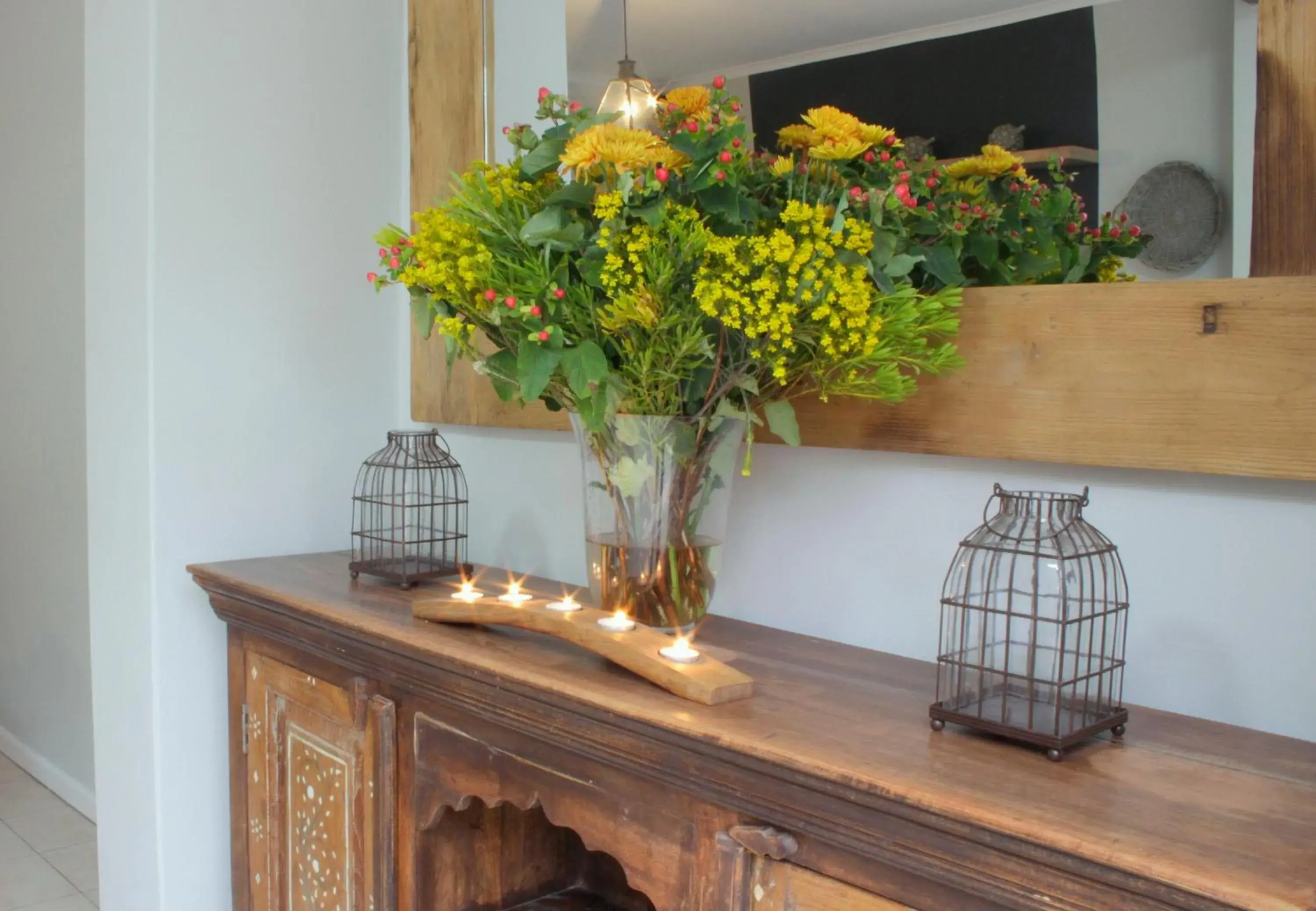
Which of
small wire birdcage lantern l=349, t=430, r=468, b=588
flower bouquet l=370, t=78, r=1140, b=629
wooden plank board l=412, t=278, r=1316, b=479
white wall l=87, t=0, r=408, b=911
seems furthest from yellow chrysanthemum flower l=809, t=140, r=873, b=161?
white wall l=87, t=0, r=408, b=911

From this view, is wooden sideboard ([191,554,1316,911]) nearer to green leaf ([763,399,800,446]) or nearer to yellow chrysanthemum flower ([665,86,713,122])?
green leaf ([763,399,800,446])

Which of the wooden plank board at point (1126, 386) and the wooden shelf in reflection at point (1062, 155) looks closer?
the wooden plank board at point (1126, 386)

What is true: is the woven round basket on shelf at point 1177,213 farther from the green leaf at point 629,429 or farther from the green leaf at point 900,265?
the green leaf at point 629,429

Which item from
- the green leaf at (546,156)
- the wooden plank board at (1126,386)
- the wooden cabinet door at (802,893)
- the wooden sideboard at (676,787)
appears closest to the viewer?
the wooden sideboard at (676,787)

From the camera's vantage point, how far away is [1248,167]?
3.60 feet

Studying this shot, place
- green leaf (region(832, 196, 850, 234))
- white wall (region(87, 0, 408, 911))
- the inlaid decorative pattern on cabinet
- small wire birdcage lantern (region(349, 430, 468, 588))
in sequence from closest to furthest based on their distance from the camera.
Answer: green leaf (region(832, 196, 850, 234))
the inlaid decorative pattern on cabinet
small wire birdcage lantern (region(349, 430, 468, 588))
white wall (region(87, 0, 408, 911))

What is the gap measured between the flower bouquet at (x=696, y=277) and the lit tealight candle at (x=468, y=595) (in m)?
0.20

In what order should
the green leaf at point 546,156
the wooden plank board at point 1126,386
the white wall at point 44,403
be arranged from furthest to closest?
the white wall at point 44,403 → the green leaf at point 546,156 → the wooden plank board at point 1126,386

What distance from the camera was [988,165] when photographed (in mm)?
1261

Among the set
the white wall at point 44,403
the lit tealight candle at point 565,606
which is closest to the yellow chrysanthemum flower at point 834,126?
the lit tealight candle at point 565,606

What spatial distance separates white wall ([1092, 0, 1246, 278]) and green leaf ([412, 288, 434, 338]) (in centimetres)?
75

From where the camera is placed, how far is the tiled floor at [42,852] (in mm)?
2676

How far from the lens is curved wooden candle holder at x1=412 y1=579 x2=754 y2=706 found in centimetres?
112

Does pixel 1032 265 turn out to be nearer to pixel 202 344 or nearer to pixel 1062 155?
pixel 1062 155
